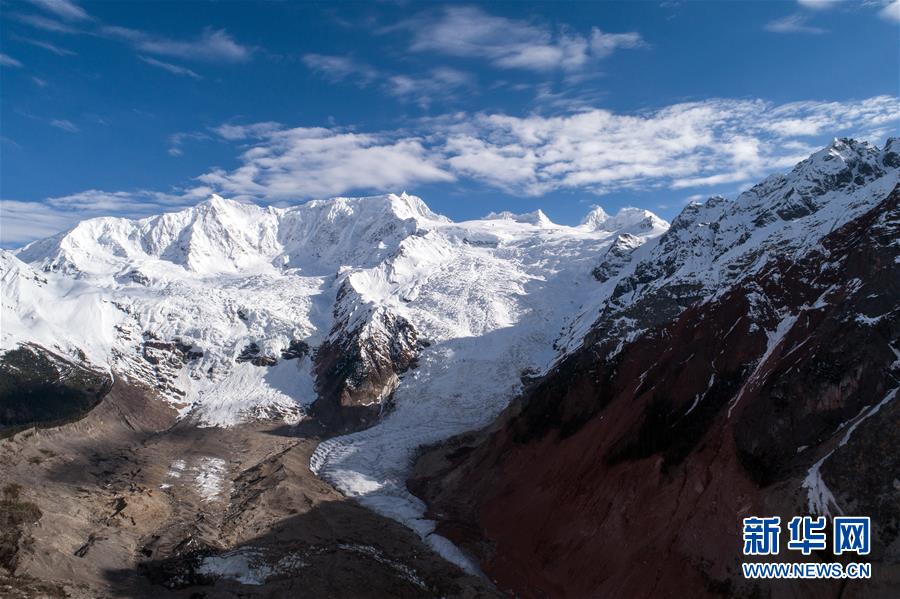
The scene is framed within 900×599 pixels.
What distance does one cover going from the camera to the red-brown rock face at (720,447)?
Answer: 1065 inches

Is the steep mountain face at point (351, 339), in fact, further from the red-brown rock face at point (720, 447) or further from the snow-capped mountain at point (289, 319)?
the red-brown rock face at point (720, 447)

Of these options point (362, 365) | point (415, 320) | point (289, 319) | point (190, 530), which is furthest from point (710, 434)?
point (289, 319)

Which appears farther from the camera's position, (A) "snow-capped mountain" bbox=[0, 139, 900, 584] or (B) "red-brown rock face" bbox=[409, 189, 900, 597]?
(A) "snow-capped mountain" bbox=[0, 139, 900, 584]

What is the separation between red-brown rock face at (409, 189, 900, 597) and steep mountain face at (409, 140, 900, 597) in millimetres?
90

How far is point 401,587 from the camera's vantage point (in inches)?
1403

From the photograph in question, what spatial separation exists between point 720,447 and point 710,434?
1487 millimetres

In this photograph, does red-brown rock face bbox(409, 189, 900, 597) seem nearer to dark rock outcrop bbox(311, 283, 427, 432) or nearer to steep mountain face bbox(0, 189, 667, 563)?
steep mountain face bbox(0, 189, 667, 563)

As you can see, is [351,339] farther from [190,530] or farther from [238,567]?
[238,567]

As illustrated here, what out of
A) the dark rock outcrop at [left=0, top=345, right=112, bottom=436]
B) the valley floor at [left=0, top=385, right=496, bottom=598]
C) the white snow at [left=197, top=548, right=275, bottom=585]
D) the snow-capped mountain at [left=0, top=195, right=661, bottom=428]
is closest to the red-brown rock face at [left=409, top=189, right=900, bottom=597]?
the valley floor at [left=0, top=385, right=496, bottom=598]

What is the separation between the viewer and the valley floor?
3338 cm

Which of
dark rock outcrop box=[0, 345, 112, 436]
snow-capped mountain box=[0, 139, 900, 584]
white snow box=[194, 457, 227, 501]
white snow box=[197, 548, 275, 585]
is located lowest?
white snow box=[197, 548, 275, 585]

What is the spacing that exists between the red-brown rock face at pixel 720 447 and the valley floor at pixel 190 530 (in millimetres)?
6684

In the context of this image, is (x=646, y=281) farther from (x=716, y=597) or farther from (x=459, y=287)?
(x=716, y=597)

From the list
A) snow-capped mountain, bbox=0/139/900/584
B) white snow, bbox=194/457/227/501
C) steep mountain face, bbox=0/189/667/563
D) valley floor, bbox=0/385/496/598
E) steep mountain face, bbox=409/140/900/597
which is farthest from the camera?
steep mountain face, bbox=0/189/667/563
